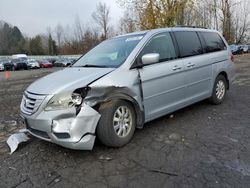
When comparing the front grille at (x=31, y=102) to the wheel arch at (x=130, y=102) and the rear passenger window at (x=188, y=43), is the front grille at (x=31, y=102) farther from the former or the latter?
the rear passenger window at (x=188, y=43)

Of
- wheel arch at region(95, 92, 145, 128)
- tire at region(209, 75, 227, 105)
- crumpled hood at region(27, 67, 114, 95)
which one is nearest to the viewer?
crumpled hood at region(27, 67, 114, 95)

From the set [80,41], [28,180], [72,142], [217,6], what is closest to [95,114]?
[72,142]

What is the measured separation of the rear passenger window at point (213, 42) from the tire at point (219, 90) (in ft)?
2.25

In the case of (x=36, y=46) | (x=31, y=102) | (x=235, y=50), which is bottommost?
(x=31, y=102)

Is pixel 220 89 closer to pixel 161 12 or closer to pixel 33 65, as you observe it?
pixel 161 12

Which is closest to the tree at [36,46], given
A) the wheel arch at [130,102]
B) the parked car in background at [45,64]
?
the parked car in background at [45,64]

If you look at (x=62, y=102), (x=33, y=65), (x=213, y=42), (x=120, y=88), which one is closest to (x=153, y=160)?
(x=120, y=88)

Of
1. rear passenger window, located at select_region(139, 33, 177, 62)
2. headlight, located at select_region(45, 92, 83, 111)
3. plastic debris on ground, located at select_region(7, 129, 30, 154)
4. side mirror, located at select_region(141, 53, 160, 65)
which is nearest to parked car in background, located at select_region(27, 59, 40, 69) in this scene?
plastic debris on ground, located at select_region(7, 129, 30, 154)

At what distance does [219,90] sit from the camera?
632cm

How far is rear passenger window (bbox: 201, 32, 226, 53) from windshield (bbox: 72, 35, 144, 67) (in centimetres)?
201

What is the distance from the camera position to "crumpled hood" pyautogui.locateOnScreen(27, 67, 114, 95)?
145 inches

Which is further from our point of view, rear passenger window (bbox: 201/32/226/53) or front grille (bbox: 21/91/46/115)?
rear passenger window (bbox: 201/32/226/53)

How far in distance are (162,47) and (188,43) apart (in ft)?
2.77

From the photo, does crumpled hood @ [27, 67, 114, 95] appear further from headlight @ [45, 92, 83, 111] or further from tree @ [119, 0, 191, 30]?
tree @ [119, 0, 191, 30]
